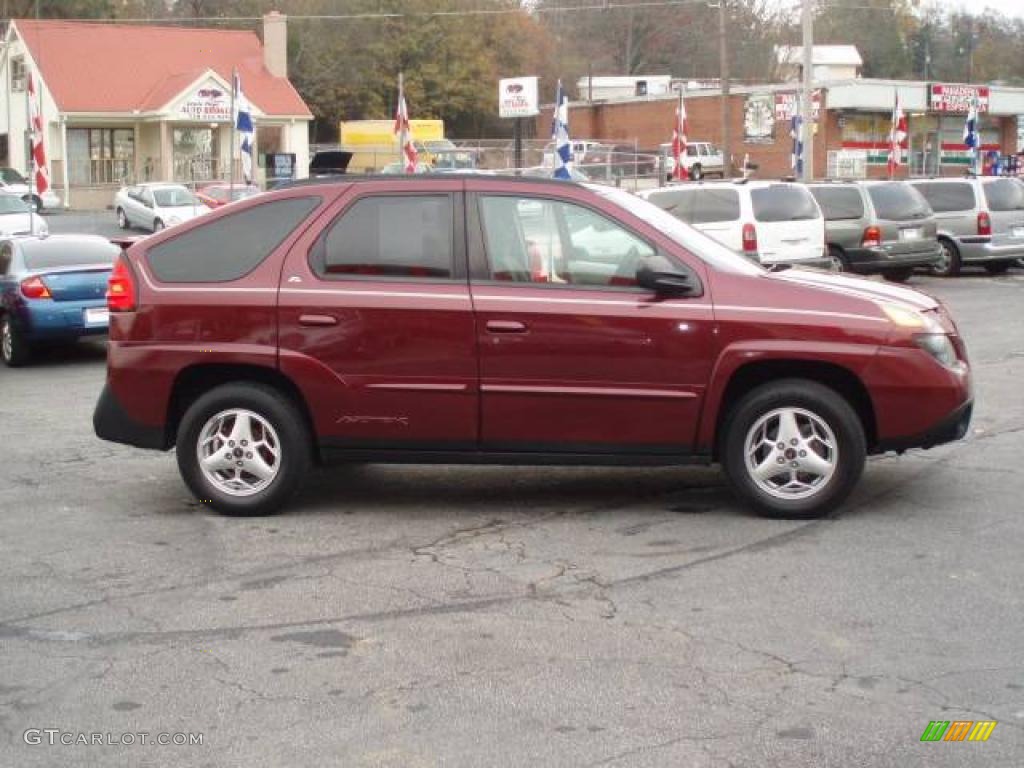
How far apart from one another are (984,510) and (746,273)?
1855 mm

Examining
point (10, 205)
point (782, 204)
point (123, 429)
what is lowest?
point (123, 429)

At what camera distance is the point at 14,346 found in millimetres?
15203

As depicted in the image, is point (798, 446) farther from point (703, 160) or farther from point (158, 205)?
point (703, 160)

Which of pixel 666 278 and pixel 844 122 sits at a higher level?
pixel 844 122

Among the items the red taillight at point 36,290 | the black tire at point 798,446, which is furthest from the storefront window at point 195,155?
the black tire at point 798,446

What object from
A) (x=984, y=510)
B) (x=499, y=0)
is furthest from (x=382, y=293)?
(x=499, y=0)

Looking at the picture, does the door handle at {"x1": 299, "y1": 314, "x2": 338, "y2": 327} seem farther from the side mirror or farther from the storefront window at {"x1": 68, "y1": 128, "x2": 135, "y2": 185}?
the storefront window at {"x1": 68, "y1": 128, "x2": 135, "y2": 185}

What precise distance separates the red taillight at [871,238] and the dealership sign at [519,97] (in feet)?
89.9

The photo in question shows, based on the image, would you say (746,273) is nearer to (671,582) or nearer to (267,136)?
(671,582)

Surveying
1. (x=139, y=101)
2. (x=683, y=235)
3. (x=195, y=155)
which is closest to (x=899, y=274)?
(x=683, y=235)

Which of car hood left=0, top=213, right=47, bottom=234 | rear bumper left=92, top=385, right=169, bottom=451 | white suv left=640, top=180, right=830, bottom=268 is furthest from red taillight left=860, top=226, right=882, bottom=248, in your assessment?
car hood left=0, top=213, right=47, bottom=234

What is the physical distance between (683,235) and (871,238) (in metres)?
15.9

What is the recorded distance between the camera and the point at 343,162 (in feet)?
39.0

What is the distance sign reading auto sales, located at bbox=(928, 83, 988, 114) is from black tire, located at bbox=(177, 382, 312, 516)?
2192 inches
